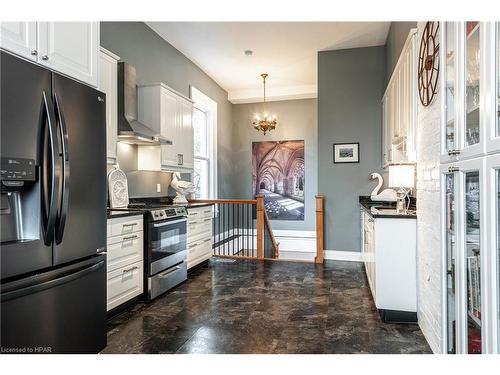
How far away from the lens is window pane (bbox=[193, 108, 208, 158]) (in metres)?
6.18

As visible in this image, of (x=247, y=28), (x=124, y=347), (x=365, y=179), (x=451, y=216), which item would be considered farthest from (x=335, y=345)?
(x=247, y=28)

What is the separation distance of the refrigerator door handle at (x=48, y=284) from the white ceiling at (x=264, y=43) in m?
3.71

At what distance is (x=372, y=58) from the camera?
199 inches

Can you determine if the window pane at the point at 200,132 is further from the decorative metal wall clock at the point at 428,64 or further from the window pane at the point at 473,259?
the window pane at the point at 473,259

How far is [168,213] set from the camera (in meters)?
3.55

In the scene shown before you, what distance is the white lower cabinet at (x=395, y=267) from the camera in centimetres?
273

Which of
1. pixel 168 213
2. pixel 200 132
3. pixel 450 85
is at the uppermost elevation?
pixel 200 132

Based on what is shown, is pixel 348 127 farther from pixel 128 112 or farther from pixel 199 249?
pixel 128 112

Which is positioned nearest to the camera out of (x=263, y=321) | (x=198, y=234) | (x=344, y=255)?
(x=263, y=321)

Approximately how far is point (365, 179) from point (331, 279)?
1.87m

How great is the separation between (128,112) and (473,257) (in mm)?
3470

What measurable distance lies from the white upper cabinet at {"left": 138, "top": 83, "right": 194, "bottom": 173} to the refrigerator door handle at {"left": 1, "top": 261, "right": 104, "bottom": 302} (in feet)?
7.92

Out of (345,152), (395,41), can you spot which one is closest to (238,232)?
(345,152)

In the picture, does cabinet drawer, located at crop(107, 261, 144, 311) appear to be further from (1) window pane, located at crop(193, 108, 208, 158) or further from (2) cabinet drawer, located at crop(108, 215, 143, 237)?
(1) window pane, located at crop(193, 108, 208, 158)
